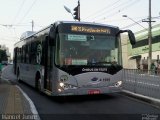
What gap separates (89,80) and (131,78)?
3.56 meters

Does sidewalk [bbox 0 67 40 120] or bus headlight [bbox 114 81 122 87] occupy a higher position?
bus headlight [bbox 114 81 122 87]

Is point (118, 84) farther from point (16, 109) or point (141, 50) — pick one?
point (141, 50)

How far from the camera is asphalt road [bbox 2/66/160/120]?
11422 millimetres

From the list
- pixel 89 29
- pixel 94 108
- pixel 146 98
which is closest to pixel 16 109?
pixel 94 108

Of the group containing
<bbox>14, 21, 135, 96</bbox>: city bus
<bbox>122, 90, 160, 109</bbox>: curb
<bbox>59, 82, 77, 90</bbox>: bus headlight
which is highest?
<bbox>14, 21, 135, 96</bbox>: city bus

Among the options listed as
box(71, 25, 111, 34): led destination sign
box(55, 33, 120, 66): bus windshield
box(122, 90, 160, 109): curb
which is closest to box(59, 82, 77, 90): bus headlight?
box(55, 33, 120, 66): bus windshield

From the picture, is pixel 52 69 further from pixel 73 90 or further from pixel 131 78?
pixel 131 78

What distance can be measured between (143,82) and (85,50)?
3.18m

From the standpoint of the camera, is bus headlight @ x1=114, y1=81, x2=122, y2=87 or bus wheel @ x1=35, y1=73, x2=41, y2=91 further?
bus wheel @ x1=35, y1=73, x2=41, y2=91

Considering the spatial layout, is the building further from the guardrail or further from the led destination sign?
the led destination sign

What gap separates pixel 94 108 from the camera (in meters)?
13.1

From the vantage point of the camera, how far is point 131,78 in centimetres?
1758

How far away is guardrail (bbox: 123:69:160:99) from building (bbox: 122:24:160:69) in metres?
41.7

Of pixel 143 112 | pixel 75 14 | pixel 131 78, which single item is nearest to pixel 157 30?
pixel 75 14
